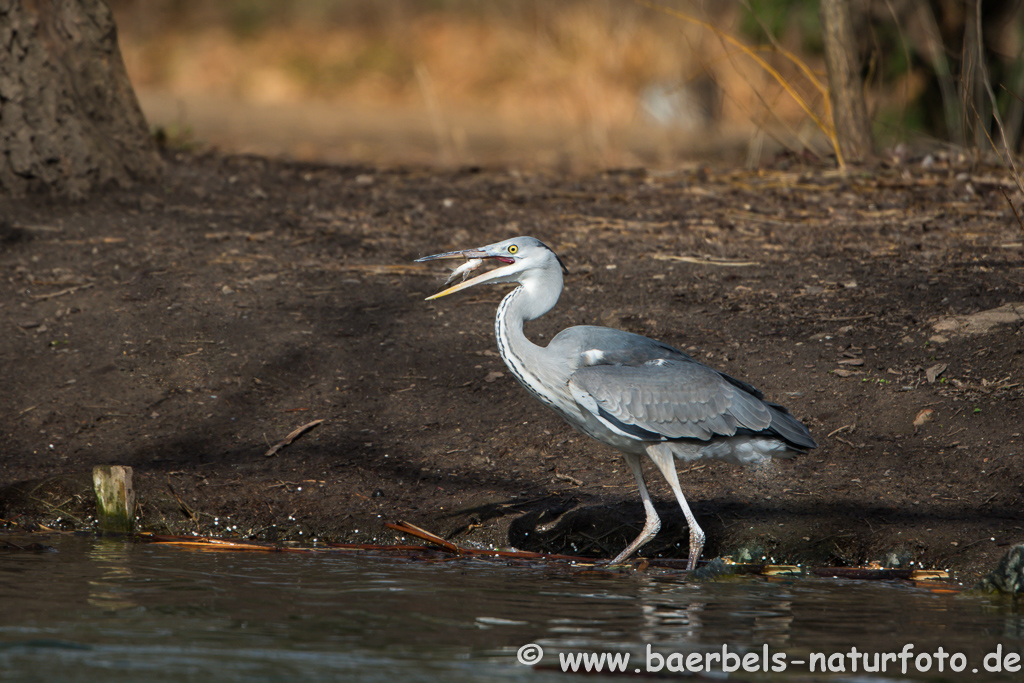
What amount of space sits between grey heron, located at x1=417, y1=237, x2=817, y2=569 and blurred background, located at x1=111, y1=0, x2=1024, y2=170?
2.59 meters

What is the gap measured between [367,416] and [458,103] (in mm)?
17898

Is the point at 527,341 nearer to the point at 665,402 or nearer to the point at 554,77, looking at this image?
the point at 665,402

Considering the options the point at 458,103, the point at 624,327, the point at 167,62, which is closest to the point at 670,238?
the point at 624,327

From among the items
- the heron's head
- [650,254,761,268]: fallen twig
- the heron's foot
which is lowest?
the heron's foot

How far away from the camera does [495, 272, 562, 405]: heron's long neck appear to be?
545cm

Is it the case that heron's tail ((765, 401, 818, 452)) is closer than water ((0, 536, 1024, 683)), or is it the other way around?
water ((0, 536, 1024, 683))

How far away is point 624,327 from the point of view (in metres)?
7.80

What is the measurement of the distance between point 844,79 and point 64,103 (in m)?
7.18

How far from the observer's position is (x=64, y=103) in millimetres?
9211

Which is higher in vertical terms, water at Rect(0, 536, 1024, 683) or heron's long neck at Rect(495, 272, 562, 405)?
heron's long neck at Rect(495, 272, 562, 405)

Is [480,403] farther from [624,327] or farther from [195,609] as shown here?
[195,609]

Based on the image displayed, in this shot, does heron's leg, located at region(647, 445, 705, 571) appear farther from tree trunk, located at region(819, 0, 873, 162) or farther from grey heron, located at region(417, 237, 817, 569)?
tree trunk, located at region(819, 0, 873, 162)

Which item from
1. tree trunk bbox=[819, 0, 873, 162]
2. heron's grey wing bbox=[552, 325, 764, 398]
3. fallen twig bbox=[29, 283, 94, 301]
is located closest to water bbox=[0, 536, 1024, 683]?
heron's grey wing bbox=[552, 325, 764, 398]

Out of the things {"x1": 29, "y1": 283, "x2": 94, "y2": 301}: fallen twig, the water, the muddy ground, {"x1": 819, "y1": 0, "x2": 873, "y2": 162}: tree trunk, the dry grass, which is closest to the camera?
the water
